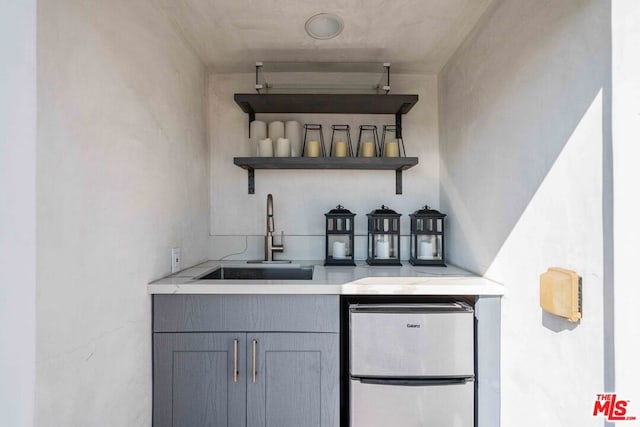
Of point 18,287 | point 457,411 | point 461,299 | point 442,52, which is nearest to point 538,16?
point 442,52

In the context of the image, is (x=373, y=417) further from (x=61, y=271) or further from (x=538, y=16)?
(x=538, y=16)

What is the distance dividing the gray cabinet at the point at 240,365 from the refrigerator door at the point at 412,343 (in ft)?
0.41

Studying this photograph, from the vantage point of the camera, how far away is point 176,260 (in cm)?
161

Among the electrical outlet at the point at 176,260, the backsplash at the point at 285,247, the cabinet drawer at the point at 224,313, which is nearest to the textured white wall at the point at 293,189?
the backsplash at the point at 285,247

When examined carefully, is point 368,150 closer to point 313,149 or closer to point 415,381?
point 313,149

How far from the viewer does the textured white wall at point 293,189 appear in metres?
2.13

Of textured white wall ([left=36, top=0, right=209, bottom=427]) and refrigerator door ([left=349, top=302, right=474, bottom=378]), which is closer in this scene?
textured white wall ([left=36, top=0, right=209, bottom=427])

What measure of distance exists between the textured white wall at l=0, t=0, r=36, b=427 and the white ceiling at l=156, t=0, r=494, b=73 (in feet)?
3.03

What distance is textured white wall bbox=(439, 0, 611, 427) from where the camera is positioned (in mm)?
854

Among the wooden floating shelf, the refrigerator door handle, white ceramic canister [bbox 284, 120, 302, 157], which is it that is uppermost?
white ceramic canister [bbox 284, 120, 302, 157]

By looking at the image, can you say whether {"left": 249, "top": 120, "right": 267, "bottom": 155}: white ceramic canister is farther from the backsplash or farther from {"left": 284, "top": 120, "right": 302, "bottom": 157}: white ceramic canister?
the backsplash

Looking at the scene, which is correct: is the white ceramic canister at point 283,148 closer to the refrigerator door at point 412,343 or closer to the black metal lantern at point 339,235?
the black metal lantern at point 339,235

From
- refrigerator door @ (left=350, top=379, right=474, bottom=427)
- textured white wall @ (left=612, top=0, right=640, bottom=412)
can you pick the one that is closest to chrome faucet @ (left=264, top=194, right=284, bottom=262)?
refrigerator door @ (left=350, top=379, right=474, bottom=427)

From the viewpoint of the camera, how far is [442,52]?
6.09ft
